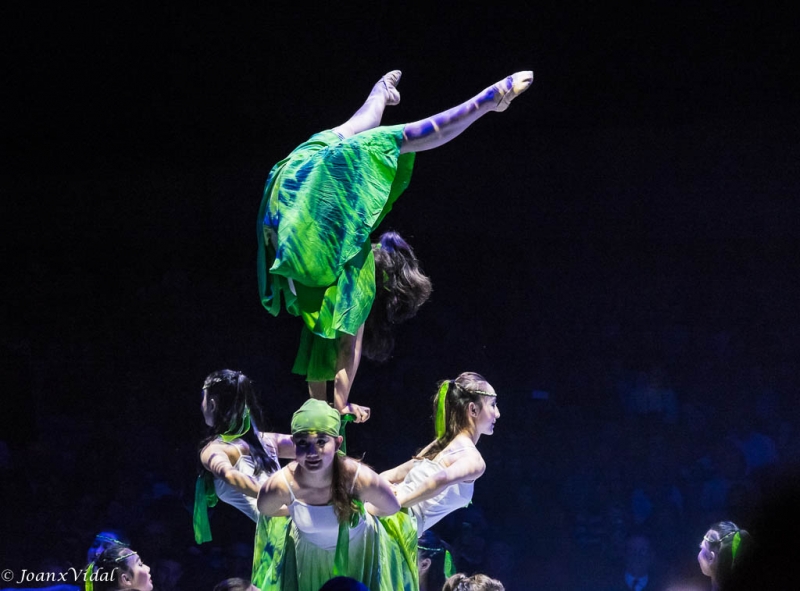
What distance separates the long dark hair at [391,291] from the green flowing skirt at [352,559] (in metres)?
0.55

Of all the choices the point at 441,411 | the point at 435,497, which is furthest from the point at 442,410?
the point at 435,497

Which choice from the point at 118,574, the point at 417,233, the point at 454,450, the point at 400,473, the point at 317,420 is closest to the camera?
the point at 317,420

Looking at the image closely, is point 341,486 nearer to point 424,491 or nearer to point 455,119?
point 424,491

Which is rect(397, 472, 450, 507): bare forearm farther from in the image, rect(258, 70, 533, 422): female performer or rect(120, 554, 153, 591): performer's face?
rect(120, 554, 153, 591): performer's face

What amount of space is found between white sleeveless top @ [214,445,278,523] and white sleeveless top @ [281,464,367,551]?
45cm

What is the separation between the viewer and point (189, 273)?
4660 mm

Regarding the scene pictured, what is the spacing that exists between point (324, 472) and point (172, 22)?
98.5 inches

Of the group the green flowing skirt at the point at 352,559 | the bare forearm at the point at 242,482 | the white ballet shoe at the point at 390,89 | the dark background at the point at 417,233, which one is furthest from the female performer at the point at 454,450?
the dark background at the point at 417,233

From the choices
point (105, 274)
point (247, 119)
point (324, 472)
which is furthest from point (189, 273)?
point (324, 472)

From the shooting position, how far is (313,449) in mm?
2582

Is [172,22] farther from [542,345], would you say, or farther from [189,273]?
[542,345]

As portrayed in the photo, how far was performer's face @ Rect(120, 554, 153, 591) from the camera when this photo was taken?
10.8ft

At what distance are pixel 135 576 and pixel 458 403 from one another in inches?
47.7

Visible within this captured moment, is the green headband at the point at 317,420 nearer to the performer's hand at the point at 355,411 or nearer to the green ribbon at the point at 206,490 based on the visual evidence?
the performer's hand at the point at 355,411
